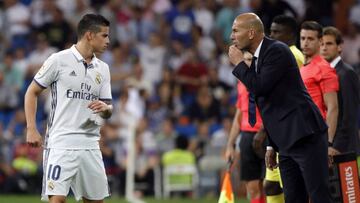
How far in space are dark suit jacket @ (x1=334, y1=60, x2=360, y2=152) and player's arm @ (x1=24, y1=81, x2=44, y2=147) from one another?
3.14 m

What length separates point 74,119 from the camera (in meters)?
9.60

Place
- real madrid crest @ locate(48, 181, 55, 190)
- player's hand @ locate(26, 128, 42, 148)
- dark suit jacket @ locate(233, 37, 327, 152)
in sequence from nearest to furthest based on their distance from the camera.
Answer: dark suit jacket @ locate(233, 37, 327, 152) → player's hand @ locate(26, 128, 42, 148) → real madrid crest @ locate(48, 181, 55, 190)

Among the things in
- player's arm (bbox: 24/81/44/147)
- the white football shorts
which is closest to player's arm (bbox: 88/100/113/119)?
the white football shorts

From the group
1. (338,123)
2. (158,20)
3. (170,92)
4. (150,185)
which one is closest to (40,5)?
(158,20)

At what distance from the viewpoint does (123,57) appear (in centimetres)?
2155

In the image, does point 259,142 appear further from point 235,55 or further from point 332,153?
point 235,55

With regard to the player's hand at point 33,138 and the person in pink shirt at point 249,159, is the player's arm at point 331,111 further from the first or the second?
the player's hand at point 33,138

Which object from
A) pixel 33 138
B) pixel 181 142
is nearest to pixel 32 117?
pixel 33 138

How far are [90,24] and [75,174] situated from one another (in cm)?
145

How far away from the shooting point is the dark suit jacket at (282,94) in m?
8.67

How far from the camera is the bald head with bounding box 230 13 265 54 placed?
8.84m

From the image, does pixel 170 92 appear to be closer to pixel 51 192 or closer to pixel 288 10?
pixel 288 10

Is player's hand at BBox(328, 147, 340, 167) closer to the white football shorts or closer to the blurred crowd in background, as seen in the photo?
the white football shorts

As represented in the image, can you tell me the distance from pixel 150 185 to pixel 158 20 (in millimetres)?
4729
